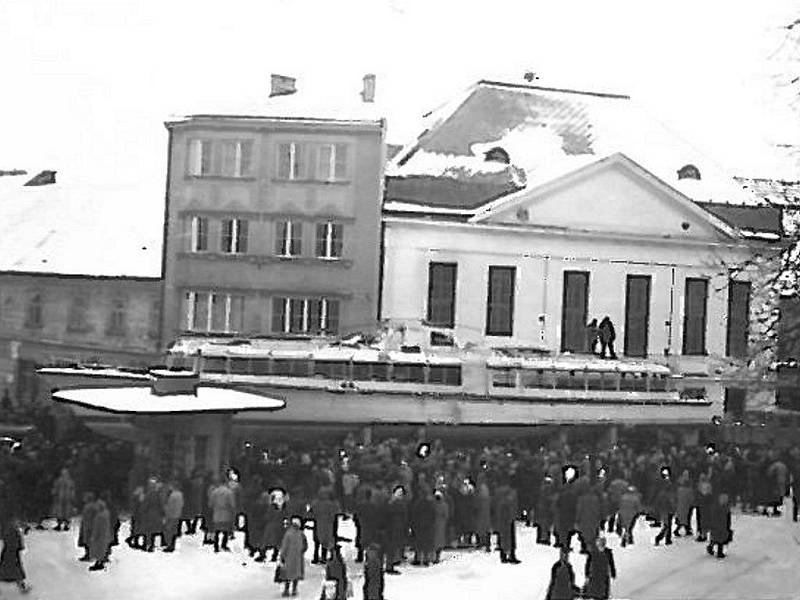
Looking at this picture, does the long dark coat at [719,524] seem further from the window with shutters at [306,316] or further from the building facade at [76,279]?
the building facade at [76,279]

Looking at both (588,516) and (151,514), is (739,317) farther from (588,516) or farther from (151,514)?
(151,514)

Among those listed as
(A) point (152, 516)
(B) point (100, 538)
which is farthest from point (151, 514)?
(B) point (100, 538)

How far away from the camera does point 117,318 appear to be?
4203 millimetres

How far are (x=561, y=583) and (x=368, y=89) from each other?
6.29 feet

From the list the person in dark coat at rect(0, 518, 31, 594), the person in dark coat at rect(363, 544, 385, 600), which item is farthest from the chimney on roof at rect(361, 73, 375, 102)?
the person in dark coat at rect(0, 518, 31, 594)

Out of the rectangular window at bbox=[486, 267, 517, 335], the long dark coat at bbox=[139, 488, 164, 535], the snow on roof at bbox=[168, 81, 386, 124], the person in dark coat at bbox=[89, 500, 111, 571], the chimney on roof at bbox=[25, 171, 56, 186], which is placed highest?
the snow on roof at bbox=[168, 81, 386, 124]

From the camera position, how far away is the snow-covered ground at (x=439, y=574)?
151 inches

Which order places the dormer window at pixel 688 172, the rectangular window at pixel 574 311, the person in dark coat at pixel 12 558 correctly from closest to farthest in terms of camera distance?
1. the person in dark coat at pixel 12 558
2. the rectangular window at pixel 574 311
3. the dormer window at pixel 688 172

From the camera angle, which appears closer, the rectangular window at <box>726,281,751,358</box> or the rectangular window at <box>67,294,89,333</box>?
the rectangular window at <box>67,294,89,333</box>

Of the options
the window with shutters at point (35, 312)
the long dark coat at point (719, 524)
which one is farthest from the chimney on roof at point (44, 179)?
the long dark coat at point (719, 524)

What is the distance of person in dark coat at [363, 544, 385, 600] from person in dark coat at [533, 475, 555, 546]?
64cm

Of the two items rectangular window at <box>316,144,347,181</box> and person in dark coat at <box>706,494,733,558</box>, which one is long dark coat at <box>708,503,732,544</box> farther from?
rectangular window at <box>316,144,347,181</box>

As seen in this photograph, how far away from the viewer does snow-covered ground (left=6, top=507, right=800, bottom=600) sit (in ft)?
12.6

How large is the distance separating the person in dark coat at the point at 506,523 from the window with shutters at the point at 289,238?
117 centimetres
